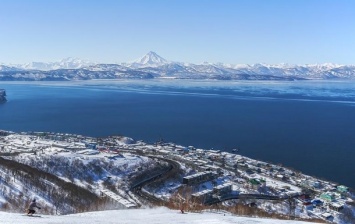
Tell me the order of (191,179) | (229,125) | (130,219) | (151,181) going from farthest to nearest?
(229,125) → (151,181) → (191,179) → (130,219)

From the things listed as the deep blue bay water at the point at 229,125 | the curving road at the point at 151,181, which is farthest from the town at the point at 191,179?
the deep blue bay water at the point at 229,125

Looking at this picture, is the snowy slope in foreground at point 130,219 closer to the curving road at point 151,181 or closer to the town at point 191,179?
the town at point 191,179

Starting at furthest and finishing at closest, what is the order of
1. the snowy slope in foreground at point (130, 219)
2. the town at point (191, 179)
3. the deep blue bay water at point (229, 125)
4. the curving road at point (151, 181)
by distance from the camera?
the deep blue bay water at point (229, 125), the curving road at point (151, 181), the town at point (191, 179), the snowy slope in foreground at point (130, 219)

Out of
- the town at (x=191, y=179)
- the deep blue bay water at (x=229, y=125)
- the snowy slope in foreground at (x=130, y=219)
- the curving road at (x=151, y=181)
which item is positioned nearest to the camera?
the snowy slope in foreground at (x=130, y=219)

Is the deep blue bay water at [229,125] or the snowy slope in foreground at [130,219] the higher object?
the snowy slope in foreground at [130,219]

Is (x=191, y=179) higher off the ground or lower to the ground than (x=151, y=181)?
higher

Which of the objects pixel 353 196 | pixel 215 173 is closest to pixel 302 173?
pixel 353 196

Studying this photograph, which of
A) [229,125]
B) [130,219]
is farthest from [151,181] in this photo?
[229,125]

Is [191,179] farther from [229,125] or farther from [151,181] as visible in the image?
[229,125]
